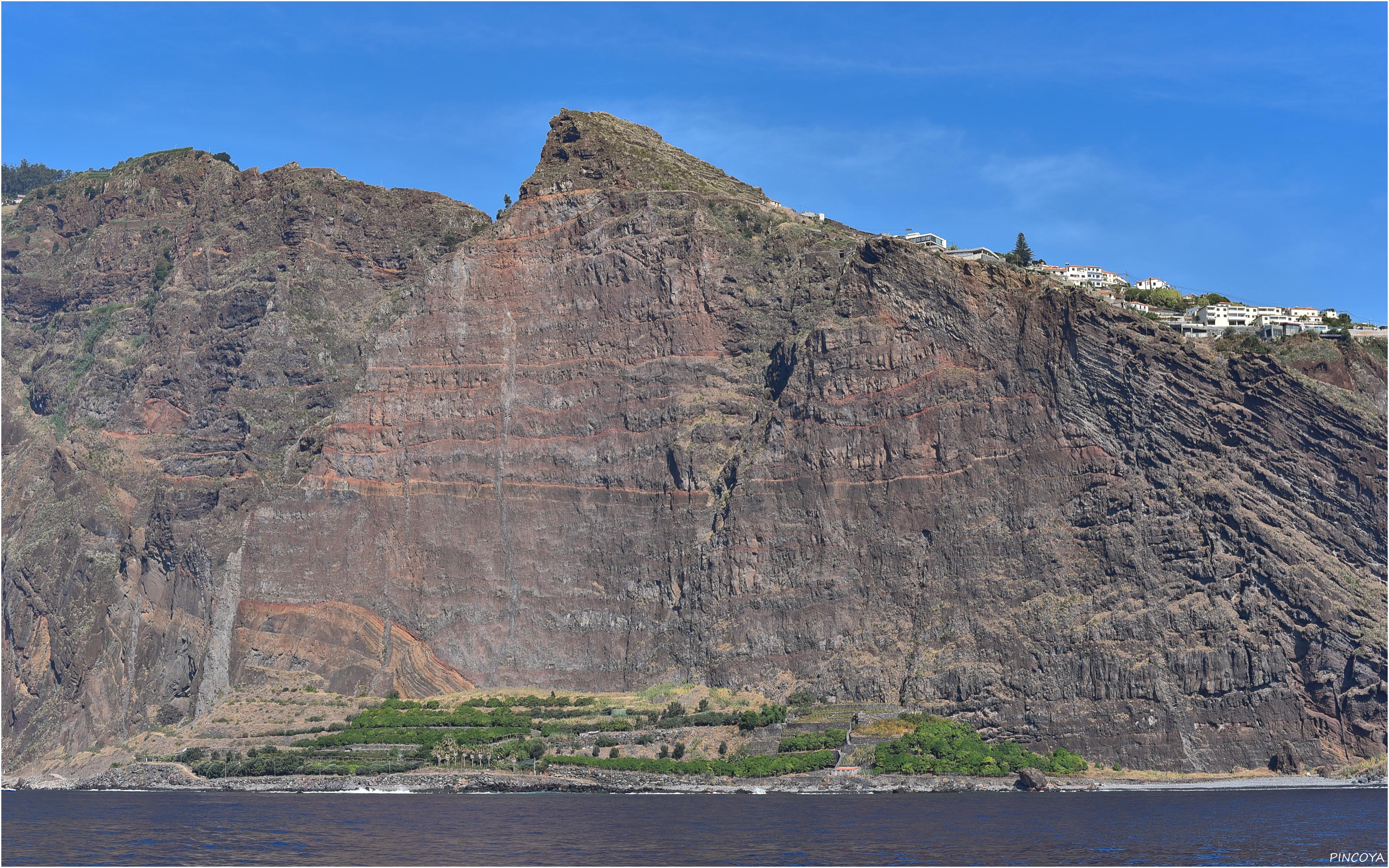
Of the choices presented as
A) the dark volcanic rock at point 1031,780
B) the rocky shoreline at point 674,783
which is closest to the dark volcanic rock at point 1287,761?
the rocky shoreline at point 674,783

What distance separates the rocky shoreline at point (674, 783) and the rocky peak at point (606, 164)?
6182 cm

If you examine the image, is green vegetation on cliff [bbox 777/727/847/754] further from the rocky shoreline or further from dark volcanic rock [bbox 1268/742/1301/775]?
dark volcanic rock [bbox 1268/742/1301/775]

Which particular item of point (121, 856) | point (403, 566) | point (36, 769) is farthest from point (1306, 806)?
point (36, 769)

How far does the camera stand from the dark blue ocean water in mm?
76500

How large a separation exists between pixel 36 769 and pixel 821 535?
70408mm

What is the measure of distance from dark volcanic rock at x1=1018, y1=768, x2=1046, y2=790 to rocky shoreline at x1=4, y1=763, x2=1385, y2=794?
37 centimetres

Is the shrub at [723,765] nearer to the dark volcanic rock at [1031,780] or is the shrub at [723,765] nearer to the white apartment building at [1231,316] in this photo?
the dark volcanic rock at [1031,780]

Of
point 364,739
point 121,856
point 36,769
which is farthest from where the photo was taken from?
point 36,769

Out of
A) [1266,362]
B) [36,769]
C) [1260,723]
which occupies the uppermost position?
[1266,362]

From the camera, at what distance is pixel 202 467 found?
15550 cm

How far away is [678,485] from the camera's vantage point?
461 ft

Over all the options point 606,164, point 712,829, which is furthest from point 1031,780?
point 606,164

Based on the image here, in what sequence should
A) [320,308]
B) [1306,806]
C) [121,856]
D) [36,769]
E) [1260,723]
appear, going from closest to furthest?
1. [121,856]
2. [1306,806]
3. [1260,723]
4. [36,769]
5. [320,308]

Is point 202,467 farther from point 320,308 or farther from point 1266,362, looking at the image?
point 1266,362
